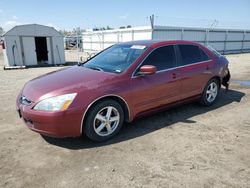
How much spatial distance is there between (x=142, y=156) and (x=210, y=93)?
306 centimetres

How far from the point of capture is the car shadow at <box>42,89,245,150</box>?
3.79 meters

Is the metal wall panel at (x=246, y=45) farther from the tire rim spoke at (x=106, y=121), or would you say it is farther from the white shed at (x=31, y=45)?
the tire rim spoke at (x=106, y=121)

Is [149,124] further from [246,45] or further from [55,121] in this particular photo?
[246,45]

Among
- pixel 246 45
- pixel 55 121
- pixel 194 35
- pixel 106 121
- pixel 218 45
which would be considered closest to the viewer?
pixel 55 121

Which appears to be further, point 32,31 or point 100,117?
point 32,31

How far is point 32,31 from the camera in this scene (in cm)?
1502

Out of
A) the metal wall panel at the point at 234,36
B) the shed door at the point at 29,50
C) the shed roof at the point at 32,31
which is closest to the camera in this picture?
the shed roof at the point at 32,31

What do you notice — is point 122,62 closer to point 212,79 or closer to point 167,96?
point 167,96

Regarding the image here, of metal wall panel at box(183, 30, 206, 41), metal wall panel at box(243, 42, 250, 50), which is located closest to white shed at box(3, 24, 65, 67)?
metal wall panel at box(183, 30, 206, 41)

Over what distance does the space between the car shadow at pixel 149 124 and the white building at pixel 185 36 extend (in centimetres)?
1717

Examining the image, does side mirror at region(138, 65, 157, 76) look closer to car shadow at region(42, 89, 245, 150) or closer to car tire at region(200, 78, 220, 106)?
car shadow at region(42, 89, 245, 150)

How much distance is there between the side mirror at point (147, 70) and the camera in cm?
394

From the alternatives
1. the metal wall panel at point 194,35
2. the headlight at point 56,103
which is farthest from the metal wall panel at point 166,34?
the headlight at point 56,103

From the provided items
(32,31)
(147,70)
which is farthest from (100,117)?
(32,31)
